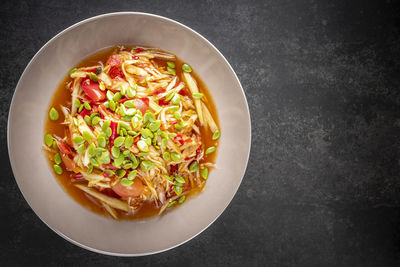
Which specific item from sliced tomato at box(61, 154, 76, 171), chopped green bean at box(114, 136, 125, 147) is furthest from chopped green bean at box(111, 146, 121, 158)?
sliced tomato at box(61, 154, 76, 171)

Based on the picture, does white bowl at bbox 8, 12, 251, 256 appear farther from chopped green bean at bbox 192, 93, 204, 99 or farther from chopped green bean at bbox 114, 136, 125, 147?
chopped green bean at bbox 114, 136, 125, 147

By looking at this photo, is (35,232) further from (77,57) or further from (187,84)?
(187,84)

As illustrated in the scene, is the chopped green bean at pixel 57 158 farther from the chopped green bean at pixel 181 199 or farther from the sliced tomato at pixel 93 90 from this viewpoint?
the chopped green bean at pixel 181 199

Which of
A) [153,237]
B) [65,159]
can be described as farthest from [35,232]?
[153,237]

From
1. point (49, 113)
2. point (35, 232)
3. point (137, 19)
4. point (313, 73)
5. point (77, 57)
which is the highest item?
point (313, 73)

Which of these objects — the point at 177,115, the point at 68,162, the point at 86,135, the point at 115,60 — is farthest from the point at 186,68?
the point at 68,162

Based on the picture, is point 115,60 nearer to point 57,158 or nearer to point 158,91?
point 158,91
